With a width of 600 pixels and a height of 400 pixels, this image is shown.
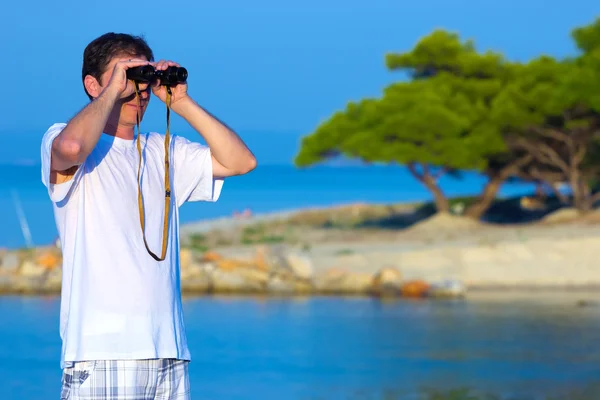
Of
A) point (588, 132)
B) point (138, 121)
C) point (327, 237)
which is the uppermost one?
point (588, 132)

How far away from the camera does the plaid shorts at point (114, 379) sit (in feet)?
7.68

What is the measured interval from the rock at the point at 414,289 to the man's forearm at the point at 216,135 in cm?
1038

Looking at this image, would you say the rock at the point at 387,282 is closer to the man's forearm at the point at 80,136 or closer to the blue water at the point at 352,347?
the blue water at the point at 352,347

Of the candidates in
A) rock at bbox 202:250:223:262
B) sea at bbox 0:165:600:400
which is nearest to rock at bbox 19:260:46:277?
sea at bbox 0:165:600:400

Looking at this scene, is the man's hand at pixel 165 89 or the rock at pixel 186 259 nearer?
the man's hand at pixel 165 89

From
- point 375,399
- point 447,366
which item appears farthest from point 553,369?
point 375,399

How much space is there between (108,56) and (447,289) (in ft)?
34.8

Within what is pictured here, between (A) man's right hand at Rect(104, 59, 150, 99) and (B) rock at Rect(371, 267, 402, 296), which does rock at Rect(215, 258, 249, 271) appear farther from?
(A) man's right hand at Rect(104, 59, 150, 99)

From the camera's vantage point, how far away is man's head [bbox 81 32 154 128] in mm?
2510

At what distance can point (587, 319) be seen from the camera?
10711 mm

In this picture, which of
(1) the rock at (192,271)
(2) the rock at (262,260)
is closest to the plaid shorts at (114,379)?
(1) the rock at (192,271)

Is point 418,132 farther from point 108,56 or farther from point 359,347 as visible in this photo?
point 108,56

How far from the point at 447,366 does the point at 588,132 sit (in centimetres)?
1344

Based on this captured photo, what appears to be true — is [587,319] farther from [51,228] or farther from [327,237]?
[51,228]
